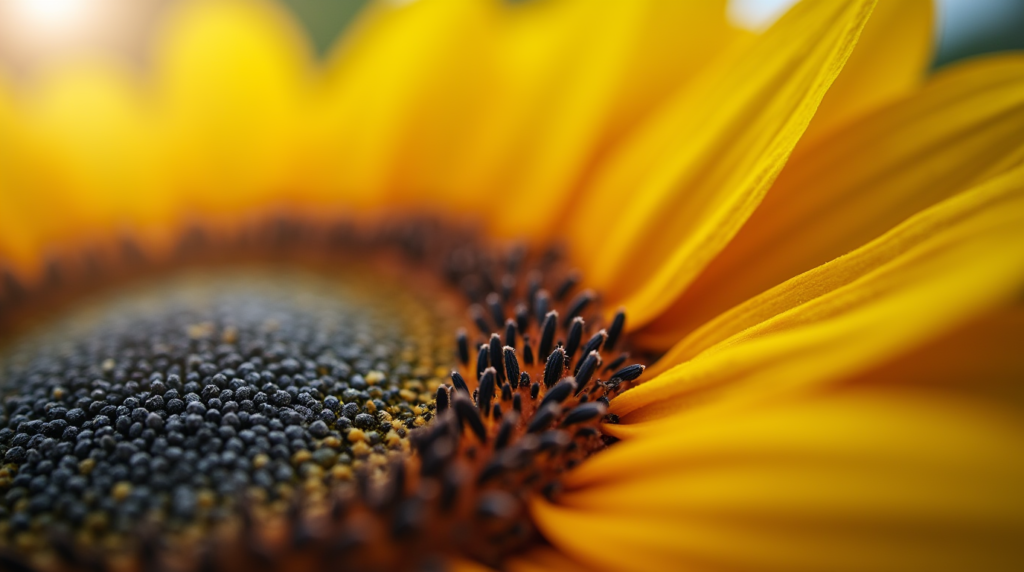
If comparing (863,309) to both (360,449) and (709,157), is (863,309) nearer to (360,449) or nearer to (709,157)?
(709,157)

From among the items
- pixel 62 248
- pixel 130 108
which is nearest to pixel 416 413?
pixel 62 248

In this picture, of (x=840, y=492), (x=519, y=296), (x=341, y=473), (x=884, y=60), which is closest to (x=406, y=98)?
(x=519, y=296)

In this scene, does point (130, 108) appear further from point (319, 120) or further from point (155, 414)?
point (155, 414)

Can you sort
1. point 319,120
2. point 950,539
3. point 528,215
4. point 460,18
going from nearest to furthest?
1. point 950,539
2. point 528,215
3. point 460,18
4. point 319,120

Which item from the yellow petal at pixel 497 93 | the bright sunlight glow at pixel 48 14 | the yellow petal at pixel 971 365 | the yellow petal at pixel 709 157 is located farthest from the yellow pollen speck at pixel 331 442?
the bright sunlight glow at pixel 48 14

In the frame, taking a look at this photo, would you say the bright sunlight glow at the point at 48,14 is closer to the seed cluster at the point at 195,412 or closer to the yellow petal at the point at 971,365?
the seed cluster at the point at 195,412

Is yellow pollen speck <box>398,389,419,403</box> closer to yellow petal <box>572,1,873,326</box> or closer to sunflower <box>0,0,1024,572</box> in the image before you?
sunflower <box>0,0,1024,572</box>
